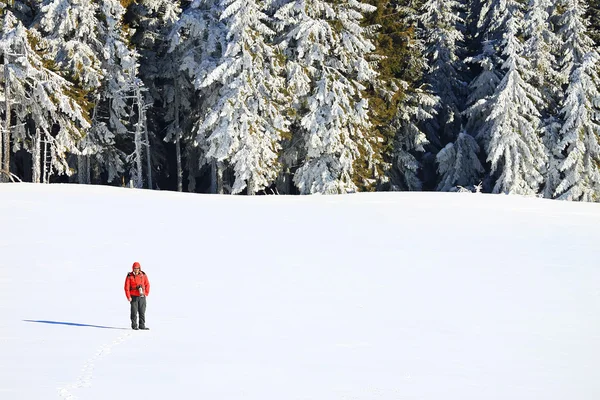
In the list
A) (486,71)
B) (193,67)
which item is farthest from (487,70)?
(193,67)

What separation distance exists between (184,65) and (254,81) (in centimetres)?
425

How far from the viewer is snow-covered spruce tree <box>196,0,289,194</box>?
1512 inches

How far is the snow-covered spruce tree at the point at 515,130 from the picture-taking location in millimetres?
43562

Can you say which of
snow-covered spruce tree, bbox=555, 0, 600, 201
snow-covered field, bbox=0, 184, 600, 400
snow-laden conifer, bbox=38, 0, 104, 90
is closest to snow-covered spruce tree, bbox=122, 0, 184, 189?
snow-laden conifer, bbox=38, 0, 104, 90

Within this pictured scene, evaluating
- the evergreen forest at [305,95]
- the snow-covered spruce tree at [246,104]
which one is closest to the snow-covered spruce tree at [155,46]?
the evergreen forest at [305,95]

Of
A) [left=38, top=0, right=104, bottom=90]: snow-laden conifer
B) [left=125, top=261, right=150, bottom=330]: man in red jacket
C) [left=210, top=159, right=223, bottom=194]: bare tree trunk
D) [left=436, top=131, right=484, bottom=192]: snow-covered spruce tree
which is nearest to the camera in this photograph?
[left=125, top=261, right=150, bottom=330]: man in red jacket

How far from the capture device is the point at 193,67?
41.6 m

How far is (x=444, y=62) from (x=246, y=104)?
14.0 meters

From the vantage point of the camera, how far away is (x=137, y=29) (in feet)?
149

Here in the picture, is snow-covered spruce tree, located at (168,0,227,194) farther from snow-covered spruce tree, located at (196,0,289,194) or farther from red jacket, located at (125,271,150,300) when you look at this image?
red jacket, located at (125,271,150,300)

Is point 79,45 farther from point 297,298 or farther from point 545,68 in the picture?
point 297,298

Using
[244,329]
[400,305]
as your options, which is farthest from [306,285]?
[244,329]

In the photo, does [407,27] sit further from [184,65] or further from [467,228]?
[467,228]

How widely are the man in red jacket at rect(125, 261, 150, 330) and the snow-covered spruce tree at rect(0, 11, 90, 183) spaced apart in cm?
2245
